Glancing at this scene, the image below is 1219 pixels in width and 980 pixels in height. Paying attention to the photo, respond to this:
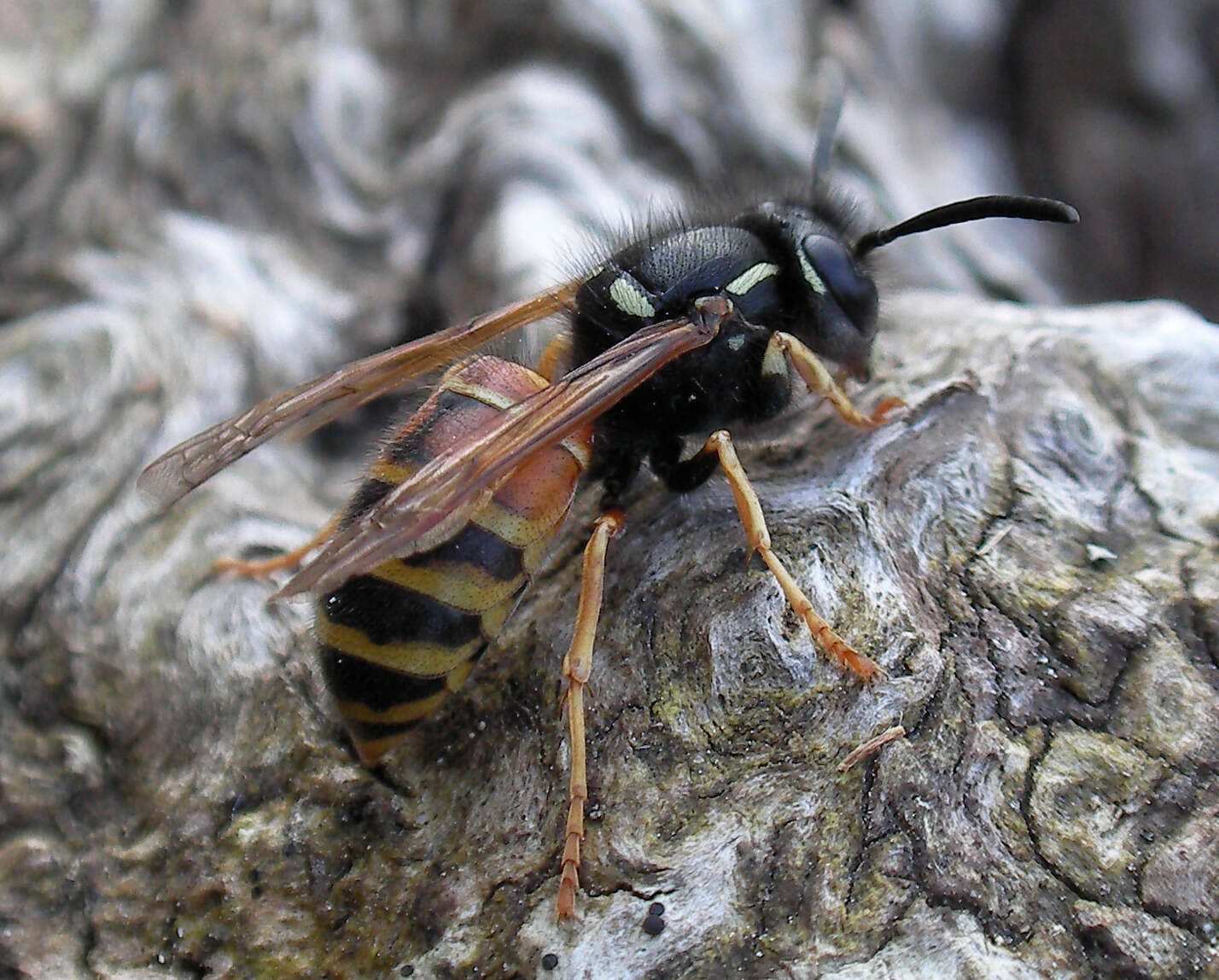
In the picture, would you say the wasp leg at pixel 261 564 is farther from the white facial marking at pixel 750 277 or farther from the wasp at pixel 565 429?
the white facial marking at pixel 750 277

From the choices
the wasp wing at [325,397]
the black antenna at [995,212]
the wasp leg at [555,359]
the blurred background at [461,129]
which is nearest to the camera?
the black antenna at [995,212]

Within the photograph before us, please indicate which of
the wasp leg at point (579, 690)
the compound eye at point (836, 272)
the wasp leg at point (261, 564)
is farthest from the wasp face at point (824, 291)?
the wasp leg at point (261, 564)

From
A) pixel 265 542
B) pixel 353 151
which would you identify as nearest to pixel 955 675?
pixel 265 542

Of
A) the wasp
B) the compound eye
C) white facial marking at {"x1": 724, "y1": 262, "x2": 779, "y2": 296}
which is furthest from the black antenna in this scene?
white facial marking at {"x1": 724, "y1": 262, "x2": 779, "y2": 296}

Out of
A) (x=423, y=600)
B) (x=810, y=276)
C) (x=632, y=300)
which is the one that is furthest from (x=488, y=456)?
(x=810, y=276)

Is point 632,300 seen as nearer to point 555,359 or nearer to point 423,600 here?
point 555,359

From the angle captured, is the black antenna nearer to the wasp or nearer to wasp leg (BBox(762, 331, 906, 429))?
the wasp

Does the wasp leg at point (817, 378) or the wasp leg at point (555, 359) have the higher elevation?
the wasp leg at point (555, 359)
